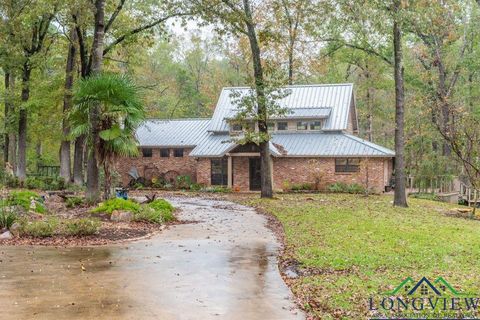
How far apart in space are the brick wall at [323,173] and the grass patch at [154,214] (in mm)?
14647

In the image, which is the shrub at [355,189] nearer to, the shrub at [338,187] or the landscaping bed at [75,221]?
the shrub at [338,187]

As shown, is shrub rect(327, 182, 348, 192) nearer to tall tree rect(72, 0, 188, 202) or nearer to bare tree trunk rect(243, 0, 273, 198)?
bare tree trunk rect(243, 0, 273, 198)

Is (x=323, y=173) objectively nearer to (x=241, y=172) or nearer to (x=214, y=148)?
(x=241, y=172)

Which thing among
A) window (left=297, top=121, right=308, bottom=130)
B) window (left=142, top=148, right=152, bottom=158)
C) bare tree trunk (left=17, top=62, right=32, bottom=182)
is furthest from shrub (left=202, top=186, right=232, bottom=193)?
bare tree trunk (left=17, top=62, right=32, bottom=182)

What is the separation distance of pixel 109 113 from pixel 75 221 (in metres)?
5.02

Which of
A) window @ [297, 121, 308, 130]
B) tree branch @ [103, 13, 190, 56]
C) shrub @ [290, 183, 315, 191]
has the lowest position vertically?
shrub @ [290, 183, 315, 191]

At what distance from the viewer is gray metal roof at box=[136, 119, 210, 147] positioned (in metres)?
33.9

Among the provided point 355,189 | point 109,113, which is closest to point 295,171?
point 355,189

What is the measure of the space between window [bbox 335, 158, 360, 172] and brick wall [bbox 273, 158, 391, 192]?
0.27 meters

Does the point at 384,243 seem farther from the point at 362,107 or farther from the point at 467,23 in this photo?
the point at 362,107

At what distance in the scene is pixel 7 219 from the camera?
1262cm

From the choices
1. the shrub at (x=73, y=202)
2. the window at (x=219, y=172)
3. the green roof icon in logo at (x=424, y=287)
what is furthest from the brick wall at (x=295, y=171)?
the green roof icon in logo at (x=424, y=287)

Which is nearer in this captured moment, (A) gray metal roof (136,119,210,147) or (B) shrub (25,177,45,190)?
(B) shrub (25,177,45,190)

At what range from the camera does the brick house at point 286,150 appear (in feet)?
95.9
